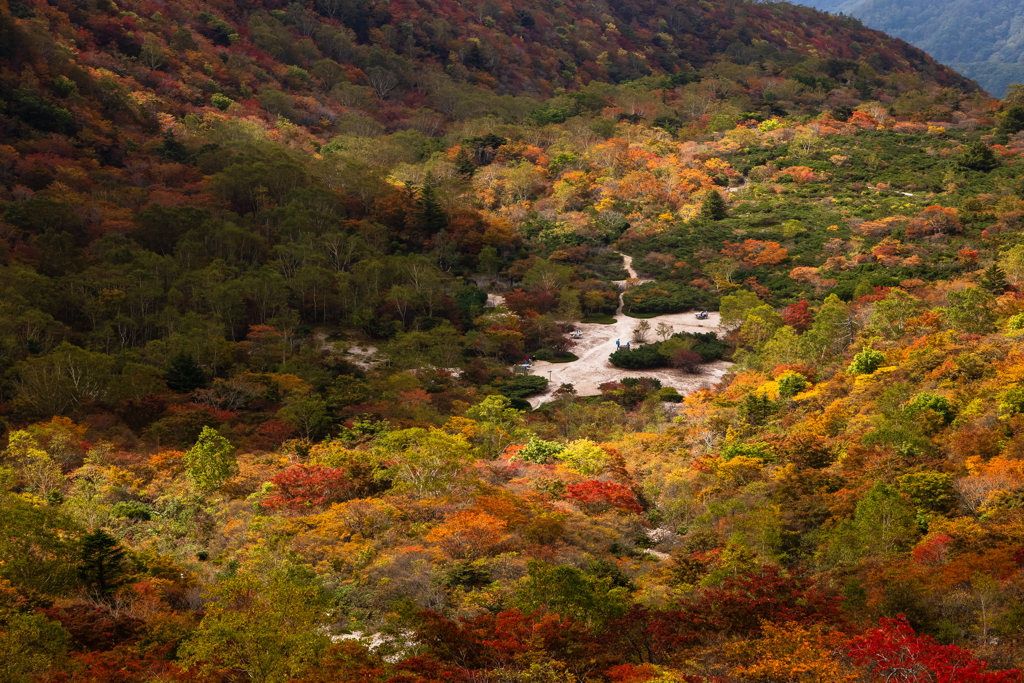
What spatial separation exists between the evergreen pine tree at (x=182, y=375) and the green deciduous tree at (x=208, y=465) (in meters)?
10.4

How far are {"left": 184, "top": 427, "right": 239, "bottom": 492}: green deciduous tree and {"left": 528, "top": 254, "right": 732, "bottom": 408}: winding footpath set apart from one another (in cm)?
1955

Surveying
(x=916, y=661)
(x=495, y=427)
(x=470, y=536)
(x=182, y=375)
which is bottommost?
(x=182, y=375)

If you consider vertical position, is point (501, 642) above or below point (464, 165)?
below

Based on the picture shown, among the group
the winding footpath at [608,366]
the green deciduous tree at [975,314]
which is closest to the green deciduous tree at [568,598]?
the green deciduous tree at [975,314]

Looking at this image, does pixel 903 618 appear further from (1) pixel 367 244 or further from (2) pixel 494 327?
(1) pixel 367 244

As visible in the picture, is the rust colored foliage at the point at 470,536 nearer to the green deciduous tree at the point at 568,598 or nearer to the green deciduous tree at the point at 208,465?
the green deciduous tree at the point at 568,598

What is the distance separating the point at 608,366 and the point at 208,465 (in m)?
28.0

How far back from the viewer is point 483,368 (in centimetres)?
4238

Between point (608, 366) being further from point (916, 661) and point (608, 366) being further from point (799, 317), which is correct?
point (916, 661)

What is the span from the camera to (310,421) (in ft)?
95.4

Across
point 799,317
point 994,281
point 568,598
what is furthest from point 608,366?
point 568,598

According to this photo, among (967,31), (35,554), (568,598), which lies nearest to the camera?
(568,598)

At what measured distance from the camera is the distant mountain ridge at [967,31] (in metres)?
156

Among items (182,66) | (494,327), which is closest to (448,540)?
(494,327)
